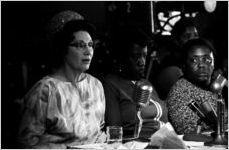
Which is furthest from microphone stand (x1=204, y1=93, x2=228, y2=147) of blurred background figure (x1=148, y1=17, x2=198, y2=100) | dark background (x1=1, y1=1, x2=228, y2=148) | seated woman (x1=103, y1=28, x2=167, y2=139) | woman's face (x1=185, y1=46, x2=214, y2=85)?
dark background (x1=1, y1=1, x2=228, y2=148)

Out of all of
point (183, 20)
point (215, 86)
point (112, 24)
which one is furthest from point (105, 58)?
point (215, 86)

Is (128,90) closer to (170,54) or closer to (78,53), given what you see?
(78,53)

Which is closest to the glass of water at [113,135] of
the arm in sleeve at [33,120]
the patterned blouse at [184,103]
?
the arm in sleeve at [33,120]

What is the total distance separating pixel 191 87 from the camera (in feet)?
13.0

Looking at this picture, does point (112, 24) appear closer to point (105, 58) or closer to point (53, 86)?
point (105, 58)

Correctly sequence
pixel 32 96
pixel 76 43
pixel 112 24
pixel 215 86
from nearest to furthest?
pixel 215 86 < pixel 32 96 < pixel 76 43 < pixel 112 24

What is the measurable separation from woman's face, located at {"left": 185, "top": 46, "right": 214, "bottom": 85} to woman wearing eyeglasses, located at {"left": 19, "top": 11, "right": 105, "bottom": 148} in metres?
0.77

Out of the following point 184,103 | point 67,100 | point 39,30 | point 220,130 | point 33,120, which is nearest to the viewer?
point 220,130

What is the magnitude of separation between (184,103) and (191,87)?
0.16m

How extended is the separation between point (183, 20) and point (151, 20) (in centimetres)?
110

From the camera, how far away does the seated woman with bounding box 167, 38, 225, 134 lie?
12.5ft

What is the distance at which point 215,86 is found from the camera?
3.00 meters

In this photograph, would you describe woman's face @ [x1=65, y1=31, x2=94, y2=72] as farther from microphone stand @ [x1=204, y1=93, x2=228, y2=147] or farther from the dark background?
the dark background

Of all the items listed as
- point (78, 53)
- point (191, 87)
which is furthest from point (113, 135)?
point (191, 87)
